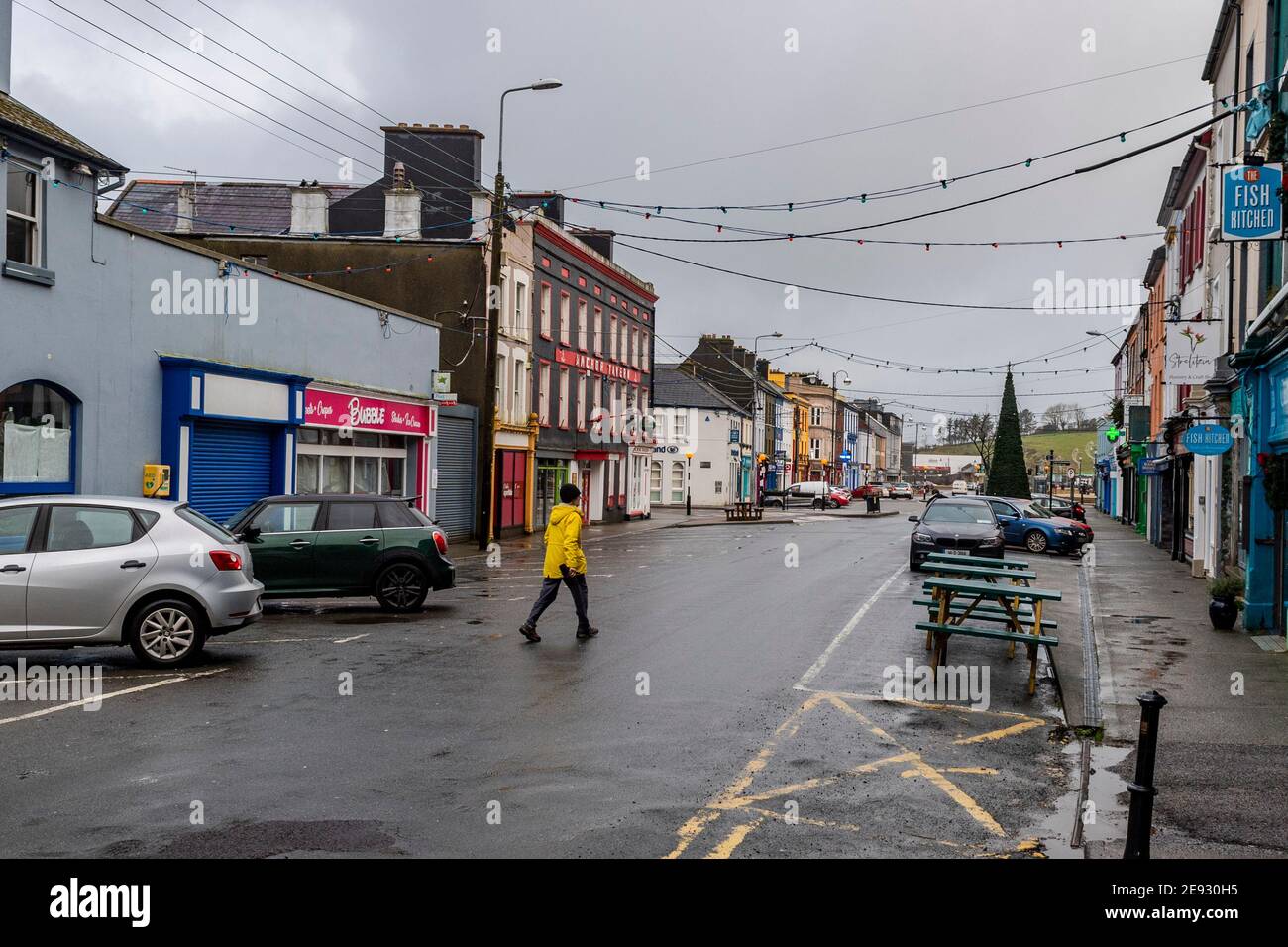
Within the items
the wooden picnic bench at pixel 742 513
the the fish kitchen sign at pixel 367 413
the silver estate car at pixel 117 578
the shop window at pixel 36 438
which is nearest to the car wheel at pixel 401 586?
the silver estate car at pixel 117 578

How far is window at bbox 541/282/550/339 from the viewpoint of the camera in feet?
129

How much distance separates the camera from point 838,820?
643 centimetres

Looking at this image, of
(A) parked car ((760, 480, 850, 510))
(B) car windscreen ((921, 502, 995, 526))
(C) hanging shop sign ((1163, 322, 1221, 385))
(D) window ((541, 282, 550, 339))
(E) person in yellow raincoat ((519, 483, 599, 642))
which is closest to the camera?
(E) person in yellow raincoat ((519, 483, 599, 642))

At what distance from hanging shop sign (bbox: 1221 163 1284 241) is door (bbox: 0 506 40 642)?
13.6 m

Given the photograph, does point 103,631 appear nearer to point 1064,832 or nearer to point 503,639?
point 503,639

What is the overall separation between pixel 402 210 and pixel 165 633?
2580cm

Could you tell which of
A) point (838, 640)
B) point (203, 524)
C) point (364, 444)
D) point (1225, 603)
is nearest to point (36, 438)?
point (203, 524)

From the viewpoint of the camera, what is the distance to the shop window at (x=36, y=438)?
1561 centimetres

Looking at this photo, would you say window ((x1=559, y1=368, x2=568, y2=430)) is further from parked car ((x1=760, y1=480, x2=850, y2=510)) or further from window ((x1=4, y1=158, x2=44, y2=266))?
parked car ((x1=760, y1=480, x2=850, y2=510))

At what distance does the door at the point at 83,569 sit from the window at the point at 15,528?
6.3 inches

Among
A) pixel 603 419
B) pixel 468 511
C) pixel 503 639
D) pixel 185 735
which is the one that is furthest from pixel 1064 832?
pixel 603 419

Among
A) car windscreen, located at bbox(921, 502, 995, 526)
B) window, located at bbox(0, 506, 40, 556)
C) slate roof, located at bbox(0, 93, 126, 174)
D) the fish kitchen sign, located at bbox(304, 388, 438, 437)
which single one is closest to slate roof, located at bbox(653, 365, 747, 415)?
the fish kitchen sign, located at bbox(304, 388, 438, 437)

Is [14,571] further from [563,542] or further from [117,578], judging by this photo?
[563,542]
